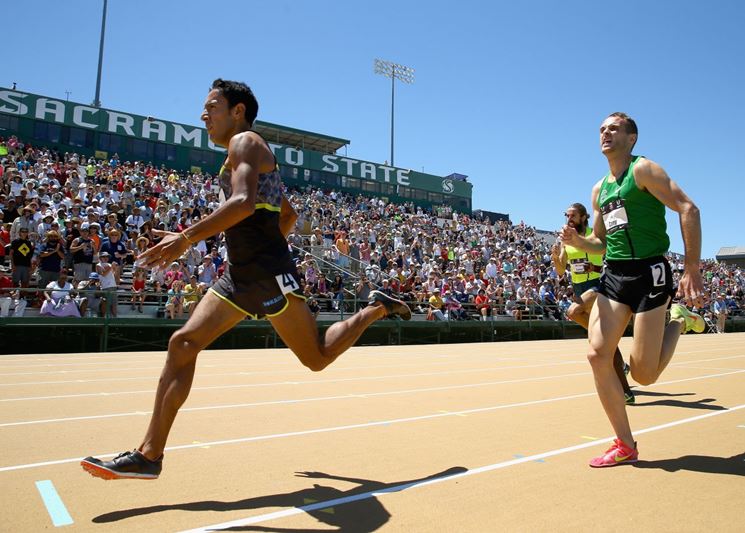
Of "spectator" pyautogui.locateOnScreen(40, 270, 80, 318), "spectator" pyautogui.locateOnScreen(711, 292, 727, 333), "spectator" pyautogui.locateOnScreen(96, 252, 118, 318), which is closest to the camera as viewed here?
"spectator" pyautogui.locateOnScreen(40, 270, 80, 318)

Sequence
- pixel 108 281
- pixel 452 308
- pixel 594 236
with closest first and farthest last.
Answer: pixel 594 236, pixel 108 281, pixel 452 308

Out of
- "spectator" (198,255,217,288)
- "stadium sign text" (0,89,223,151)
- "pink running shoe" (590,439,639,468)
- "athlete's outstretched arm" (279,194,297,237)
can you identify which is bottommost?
"pink running shoe" (590,439,639,468)

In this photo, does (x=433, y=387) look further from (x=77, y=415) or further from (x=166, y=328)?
(x=166, y=328)

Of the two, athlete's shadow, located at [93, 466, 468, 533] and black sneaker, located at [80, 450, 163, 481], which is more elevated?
black sneaker, located at [80, 450, 163, 481]

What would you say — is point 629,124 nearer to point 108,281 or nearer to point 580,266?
point 580,266

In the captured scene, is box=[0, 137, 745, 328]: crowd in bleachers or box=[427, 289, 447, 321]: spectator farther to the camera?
box=[427, 289, 447, 321]: spectator

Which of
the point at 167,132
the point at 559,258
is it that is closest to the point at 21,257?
the point at 559,258

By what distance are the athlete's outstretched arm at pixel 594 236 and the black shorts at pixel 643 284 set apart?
36cm

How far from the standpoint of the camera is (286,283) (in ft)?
10.7

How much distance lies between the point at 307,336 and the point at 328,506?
37.4 inches

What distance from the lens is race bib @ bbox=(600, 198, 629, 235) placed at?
402 centimetres

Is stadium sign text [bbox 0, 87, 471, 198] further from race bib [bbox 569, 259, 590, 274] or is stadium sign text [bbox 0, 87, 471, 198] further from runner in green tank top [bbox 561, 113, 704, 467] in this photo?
runner in green tank top [bbox 561, 113, 704, 467]

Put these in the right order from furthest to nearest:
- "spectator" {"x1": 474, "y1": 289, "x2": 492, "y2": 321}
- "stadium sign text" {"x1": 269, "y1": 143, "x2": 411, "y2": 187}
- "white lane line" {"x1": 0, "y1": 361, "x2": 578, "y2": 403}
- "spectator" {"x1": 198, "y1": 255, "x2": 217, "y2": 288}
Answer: "stadium sign text" {"x1": 269, "y1": 143, "x2": 411, "y2": 187}, "spectator" {"x1": 474, "y1": 289, "x2": 492, "y2": 321}, "spectator" {"x1": 198, "y1": 255, "x2": 217, "y2": 288}, "white lane line" {"x1": 0, "y1": 361, "x2": 578, "y2": 403}

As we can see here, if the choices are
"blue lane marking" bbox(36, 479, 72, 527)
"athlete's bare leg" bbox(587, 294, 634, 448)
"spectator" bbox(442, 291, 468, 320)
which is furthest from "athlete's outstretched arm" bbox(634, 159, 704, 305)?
"spectator" bbox(442, 291, 468, 320)
